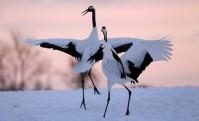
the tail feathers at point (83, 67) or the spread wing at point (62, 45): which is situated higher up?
the spread wing at point (62, 45)

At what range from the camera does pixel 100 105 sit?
1870cm

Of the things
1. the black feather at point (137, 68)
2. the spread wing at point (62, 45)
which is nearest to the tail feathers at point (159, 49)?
the black feather at point (137, 68)

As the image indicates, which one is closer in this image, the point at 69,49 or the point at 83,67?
the point at 83,67

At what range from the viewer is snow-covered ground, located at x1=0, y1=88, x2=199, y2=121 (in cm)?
1714

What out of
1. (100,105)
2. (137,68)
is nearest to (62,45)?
(100,105)

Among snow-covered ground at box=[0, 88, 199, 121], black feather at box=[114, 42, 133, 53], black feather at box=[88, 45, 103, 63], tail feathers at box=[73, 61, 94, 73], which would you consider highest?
black feather at box=[114, 42, 133, 53]

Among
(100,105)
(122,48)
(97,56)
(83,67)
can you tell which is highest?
(122,48)

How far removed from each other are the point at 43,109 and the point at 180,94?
168 inches

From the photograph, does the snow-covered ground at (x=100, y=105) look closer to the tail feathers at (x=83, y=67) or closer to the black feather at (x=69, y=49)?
the tail feathers at (x=83, y=67)

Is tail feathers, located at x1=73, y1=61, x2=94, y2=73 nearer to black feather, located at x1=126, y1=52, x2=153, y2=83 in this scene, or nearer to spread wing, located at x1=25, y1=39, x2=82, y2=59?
spread wing, located at x1=25, y1=39, x2=82, y2=59


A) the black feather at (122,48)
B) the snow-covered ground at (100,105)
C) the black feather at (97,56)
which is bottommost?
the snow-covered ground at (100,105)

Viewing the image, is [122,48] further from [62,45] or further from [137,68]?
[62,45]

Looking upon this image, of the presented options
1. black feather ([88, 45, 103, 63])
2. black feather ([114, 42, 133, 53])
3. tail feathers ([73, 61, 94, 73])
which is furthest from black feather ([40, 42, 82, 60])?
black feather ([114, 42, 133, 53])

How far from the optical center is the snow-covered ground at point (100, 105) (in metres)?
17.1
